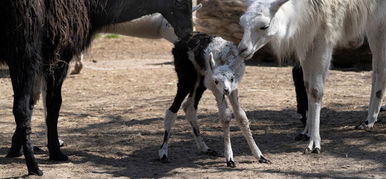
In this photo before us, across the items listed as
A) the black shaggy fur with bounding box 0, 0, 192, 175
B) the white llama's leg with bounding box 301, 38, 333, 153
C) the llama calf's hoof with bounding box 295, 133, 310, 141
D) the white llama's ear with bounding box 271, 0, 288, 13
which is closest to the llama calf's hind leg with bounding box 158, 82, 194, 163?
the black shaggy fur with bounding box 0, 0, 192, 175

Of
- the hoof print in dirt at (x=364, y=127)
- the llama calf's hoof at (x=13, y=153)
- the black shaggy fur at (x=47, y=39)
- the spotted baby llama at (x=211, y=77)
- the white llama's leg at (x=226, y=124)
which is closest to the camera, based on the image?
the black shaggy fur at (x=47, y=39)

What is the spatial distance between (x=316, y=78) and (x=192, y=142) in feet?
4.79

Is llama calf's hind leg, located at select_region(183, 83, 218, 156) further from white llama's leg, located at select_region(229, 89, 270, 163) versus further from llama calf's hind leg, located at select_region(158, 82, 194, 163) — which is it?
white llama's leg, located at select_region(229, 89, 270, 163)

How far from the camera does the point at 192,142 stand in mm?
7316

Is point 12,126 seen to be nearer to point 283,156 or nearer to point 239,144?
point 239,144

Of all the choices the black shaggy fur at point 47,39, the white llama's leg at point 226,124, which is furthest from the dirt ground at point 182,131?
the black shaggy fur at point 47,39

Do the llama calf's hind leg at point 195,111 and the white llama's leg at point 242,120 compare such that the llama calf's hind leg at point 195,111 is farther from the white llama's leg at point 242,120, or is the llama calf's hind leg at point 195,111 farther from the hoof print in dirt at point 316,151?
the hoof print in dirt at point 316,151

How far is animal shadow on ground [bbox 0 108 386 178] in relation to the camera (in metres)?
6.33

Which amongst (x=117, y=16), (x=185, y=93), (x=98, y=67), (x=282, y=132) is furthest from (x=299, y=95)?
(x=98, y=67)

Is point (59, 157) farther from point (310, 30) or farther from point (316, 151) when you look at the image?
point (310, 30)

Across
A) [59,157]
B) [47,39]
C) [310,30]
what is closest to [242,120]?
[310,30]

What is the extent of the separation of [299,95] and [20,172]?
10.7ft

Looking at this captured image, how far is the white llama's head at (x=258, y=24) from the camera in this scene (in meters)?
6.06

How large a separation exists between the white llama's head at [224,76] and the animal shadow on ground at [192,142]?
0.75 meters
